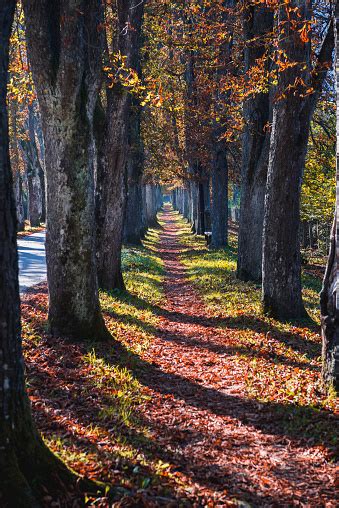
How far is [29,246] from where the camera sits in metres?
23.5

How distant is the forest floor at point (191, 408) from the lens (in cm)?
429

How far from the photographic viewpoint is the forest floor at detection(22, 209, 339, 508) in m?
4.29

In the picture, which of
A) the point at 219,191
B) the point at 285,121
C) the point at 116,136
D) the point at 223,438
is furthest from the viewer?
A: the point at 219,191

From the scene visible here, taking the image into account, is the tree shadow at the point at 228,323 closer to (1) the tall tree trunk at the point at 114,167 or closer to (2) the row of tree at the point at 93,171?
(2) the row of tree at the point at 93,171

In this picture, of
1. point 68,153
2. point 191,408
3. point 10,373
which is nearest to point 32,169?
point 68,153

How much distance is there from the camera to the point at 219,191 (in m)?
22.8

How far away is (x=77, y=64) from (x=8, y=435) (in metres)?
6.07

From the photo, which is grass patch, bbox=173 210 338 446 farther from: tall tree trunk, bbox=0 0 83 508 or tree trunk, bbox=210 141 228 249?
tree trunk, bbox=210 141 228 249

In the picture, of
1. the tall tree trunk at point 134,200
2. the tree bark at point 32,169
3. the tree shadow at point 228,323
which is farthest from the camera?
the tree bark at point 32,169

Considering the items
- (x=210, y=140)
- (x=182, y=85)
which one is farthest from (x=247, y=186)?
(x=182, y=85)

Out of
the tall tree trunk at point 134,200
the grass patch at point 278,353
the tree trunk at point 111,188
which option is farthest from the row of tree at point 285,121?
the tall tree trunk at point 134,200

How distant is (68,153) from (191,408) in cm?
443

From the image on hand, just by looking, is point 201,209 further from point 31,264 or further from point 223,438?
point 223,438

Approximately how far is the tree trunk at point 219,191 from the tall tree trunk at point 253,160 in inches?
328
